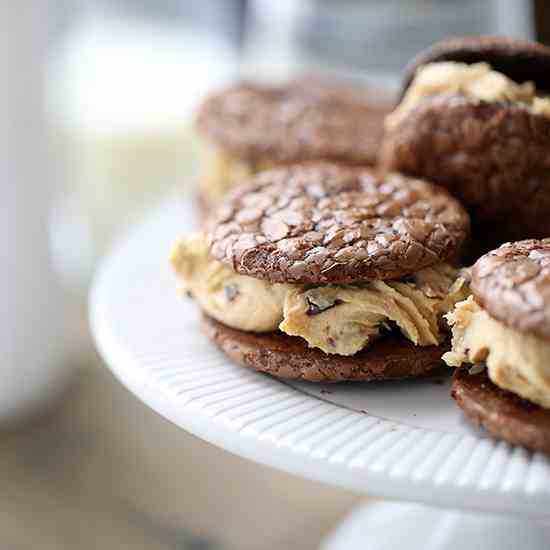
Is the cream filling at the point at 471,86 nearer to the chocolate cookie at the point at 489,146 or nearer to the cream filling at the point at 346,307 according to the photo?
the chocolate cookie at the point at 489,146

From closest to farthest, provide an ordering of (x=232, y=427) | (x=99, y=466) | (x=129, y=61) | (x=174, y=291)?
(x=232, y=427) < (x=174, y=291) < (x=99, y=466) < (x=129, y=61)

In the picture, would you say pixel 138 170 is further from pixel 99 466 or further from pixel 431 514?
pixel 431 514

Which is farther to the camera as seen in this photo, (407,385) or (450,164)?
(450,164)

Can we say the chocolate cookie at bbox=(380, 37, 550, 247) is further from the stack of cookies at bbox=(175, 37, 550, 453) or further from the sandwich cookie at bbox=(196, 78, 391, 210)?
the sandwich cookie at bbox=(196, 78, 391, 210)

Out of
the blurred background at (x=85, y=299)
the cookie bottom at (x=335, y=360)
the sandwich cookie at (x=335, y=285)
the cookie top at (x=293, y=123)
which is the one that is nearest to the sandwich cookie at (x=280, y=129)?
the cookie top at (x=293, y=123)

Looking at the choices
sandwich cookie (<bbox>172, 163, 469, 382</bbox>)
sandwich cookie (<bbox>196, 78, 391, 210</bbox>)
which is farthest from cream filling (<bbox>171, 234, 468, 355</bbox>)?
sandwich cookie (<bbox>196, 78, 391, 210</bbox>)

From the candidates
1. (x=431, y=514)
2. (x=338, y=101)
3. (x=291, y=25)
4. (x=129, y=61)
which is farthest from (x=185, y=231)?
(x=129, y=61)

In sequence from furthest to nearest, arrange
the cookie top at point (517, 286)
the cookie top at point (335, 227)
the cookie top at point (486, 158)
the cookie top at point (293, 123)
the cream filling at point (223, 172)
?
the cream filling at point (223, 172) → the cookie top at point (293, 123) → the cookie top at point (486, 158) → the cookie top at point (335, 227) → the cookie top at point (517, 286)

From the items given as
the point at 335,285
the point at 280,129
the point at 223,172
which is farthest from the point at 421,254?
the point at 223,172

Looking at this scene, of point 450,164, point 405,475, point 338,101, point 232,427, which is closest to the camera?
point 405,475
